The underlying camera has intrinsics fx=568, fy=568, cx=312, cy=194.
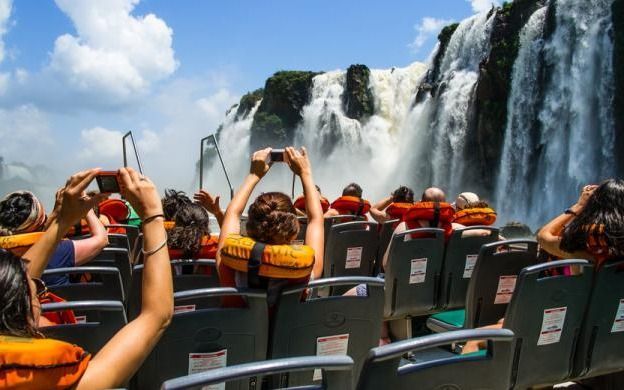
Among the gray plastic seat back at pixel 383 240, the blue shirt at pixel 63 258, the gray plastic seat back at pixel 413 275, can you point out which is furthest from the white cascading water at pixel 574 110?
the blue shirt at pixel 63 258

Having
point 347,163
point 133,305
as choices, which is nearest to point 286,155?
point 133,305

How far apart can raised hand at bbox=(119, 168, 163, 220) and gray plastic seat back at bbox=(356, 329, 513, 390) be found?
29.5 inches

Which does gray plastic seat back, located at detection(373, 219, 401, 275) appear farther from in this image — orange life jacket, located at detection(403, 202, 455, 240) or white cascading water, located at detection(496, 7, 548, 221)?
white cascading water, located at detection(496, 7, 548, 221)

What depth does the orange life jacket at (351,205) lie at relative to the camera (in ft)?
21.8

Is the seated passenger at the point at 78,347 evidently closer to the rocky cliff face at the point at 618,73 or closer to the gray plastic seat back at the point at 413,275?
the gray plastic seat back at the point at 413,275

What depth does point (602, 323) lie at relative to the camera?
262 centimetres

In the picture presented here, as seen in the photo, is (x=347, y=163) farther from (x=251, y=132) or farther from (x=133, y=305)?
(x=133, y=305)

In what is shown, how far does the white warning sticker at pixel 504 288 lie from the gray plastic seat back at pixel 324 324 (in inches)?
49.7

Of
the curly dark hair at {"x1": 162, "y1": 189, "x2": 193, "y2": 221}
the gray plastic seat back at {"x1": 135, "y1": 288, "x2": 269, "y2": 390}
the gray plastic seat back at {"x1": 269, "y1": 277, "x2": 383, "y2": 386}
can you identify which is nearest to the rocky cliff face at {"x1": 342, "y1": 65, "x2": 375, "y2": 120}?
the curly dark hair at {"x1": 162, "y1": 189, "x2": 193, "y2": 221}

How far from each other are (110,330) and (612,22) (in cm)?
2195

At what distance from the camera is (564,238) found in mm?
2984

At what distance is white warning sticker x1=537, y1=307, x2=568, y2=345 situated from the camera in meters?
2.54

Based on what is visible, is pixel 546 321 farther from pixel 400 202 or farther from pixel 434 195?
pixel 400 202

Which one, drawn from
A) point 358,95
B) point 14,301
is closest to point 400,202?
point 14,301
